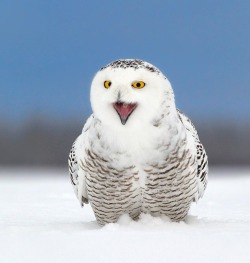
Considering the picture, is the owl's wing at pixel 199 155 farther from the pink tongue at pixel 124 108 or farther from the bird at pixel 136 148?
the pink tongue at pixel 124 108

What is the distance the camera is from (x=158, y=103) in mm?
3396

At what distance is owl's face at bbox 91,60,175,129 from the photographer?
3.32m

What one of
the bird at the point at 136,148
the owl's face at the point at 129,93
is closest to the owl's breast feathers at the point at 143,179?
the bird at the point at 136,148

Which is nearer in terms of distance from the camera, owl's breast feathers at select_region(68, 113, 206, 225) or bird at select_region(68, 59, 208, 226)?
bird at select_region(68, 59, 208, 226)

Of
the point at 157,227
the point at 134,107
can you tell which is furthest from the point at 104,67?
the point at 157,227

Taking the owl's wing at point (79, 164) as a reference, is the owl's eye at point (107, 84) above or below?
above

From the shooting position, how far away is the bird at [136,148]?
3367mm

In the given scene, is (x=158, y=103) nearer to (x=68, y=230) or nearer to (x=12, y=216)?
(x=68, y=230)

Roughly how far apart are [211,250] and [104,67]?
1.06m

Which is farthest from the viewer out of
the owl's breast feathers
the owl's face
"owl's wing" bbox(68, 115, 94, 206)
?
"owl's wing" bbox(68, 115, 94, 206)

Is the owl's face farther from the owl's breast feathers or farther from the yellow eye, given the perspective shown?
the owl's breast feathers

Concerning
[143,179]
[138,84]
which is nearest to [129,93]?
[138,84]

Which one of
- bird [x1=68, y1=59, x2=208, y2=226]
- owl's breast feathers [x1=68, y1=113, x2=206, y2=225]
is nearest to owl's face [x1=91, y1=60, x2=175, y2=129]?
bird [x1=68, y1=59, x2=208, y2=226]

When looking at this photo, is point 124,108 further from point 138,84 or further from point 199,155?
point 199,155
